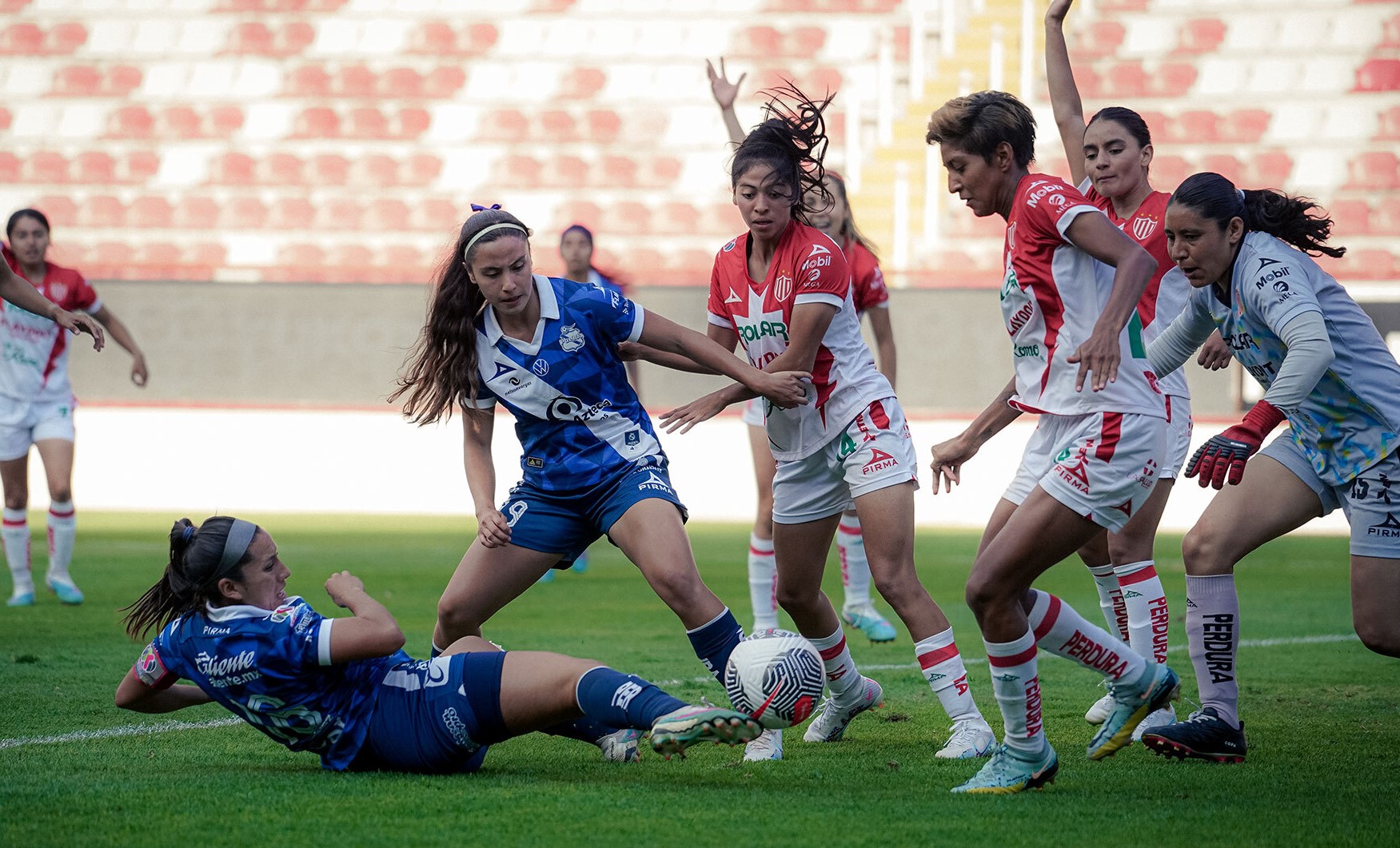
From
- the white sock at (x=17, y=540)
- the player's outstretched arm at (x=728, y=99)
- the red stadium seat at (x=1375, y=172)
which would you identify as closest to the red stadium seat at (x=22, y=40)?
the white sock at (x=17, y=540)

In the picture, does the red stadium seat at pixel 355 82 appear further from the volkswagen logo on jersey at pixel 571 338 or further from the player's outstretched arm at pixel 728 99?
the volkswagen logo on jersey at pixel 571 338

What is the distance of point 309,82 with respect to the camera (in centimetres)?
2388

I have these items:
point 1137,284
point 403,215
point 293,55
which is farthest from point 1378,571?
point 293,55

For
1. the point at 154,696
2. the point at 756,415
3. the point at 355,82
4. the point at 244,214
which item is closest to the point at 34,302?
the point at 154,696

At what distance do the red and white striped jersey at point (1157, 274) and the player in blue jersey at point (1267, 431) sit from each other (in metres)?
0.78

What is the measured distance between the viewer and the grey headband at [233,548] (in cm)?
Result: 431

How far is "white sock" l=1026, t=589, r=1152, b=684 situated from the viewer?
4656 millimetres

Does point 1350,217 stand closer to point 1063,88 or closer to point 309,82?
point 1063,88

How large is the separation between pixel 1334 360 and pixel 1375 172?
17218 millimetres

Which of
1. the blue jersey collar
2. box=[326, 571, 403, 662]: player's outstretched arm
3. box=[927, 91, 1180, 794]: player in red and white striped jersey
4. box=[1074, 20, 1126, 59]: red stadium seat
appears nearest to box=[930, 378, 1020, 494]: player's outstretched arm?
box=[927, 91, 1180, 794]: player in red and white striped jersey

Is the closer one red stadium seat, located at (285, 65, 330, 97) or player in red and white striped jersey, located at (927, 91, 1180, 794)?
player in red and white striped jersey, located at (927, 91, 1180, 794)

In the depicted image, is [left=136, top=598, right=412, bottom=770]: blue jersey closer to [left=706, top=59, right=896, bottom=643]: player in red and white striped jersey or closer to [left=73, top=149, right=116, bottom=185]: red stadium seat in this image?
[left=706, top=59, right=896, bottom=643]: player in red and white striped jersey

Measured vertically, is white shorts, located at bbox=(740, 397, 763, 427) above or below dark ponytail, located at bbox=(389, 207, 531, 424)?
below

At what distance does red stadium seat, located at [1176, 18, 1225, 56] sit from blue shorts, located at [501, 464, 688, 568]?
1955cm
